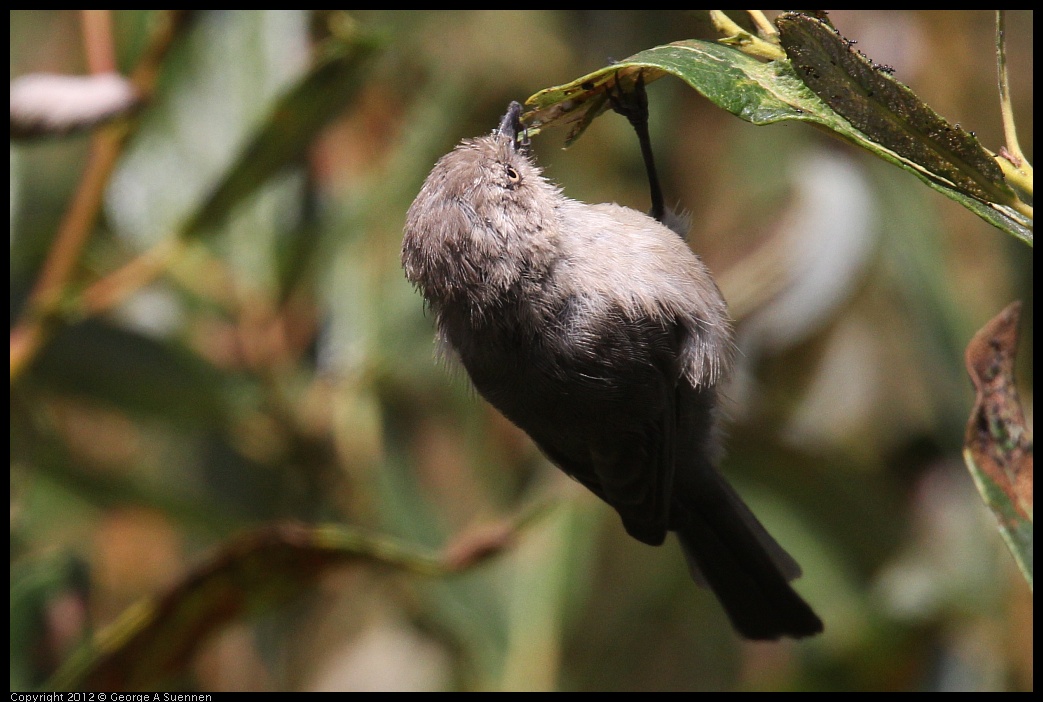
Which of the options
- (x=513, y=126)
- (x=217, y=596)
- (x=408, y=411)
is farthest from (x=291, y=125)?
(x=408, y=411)

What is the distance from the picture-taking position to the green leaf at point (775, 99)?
112 cm

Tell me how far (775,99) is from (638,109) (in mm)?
818

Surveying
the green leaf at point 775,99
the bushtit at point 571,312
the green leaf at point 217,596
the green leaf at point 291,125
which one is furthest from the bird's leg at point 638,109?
the green leaf at point 217,596

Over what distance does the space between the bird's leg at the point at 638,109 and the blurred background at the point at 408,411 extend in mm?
605

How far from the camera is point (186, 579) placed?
6.25 feet

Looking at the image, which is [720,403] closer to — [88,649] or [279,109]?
[279,109]

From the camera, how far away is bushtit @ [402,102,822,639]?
1.80 meters

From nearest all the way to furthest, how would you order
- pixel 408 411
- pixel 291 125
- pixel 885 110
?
pixel 885 110
pixel 291 125
pixel 408 411

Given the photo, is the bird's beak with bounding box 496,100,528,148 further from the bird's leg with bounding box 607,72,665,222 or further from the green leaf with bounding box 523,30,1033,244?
the green leaf with bounding box 523,30,1033,244

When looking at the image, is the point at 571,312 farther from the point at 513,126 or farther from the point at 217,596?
the point at 217,596

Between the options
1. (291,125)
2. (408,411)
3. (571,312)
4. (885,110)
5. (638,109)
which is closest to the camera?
(885,110)

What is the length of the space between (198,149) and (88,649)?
1485 mm

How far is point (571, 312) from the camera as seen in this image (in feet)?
6.07
